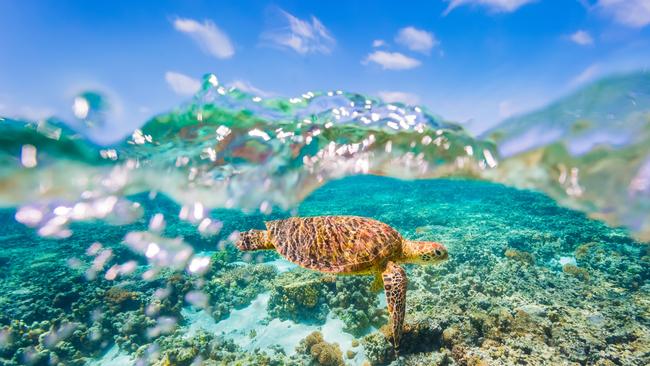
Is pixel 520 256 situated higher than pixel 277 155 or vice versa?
pixel 277 155

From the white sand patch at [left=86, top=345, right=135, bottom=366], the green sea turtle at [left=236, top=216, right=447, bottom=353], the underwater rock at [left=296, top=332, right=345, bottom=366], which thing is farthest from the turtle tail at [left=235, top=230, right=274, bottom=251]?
the white sand patch at [left=86, top=345, right=135, bottom=366]

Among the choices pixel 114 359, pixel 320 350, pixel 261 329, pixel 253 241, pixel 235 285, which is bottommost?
pixel 114 359

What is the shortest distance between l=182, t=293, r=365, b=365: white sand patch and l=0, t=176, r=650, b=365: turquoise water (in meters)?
0.04

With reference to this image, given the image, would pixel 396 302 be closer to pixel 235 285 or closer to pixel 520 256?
pixel 235 285

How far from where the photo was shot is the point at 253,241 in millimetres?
6605

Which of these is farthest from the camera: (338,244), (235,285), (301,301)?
(235,285)

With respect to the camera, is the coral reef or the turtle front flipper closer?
the turtle front flipper

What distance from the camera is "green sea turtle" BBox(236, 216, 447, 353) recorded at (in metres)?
4.95

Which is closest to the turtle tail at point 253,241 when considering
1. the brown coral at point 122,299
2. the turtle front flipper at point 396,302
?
the turtle front flipper at point 396,302

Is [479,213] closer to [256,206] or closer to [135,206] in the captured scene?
[256,206]

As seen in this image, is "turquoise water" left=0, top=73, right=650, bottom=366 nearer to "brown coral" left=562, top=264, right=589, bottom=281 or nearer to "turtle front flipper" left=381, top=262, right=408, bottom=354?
"brown coral" left=562, top=264, right=589, bottom=281

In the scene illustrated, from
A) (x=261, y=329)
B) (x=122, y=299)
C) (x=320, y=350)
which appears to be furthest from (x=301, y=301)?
(x=122, y=299)

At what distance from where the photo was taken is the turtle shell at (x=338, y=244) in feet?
17.2

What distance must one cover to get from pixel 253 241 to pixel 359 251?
2.73 m
